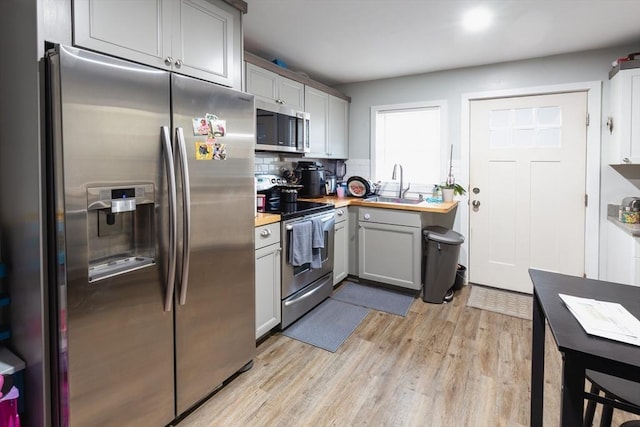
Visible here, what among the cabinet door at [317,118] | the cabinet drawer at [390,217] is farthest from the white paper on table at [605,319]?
the cabinet door at [317,118]

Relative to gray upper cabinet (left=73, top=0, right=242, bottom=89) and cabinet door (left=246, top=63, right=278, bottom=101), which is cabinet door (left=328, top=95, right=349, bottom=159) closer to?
cabinet door (left=246, top=63, right=278, bottom=101)

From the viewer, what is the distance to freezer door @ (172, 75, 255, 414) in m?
1.65

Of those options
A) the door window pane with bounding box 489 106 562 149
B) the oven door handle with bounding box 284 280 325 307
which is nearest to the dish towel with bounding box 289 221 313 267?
the oven door handle with bounding box 284 280 325 307

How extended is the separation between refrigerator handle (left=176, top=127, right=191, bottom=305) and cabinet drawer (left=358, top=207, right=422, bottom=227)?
2241mm

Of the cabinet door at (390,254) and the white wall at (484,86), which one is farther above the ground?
the white wall at (484,86)

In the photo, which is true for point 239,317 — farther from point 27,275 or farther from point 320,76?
point 320,76

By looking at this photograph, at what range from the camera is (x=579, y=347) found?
92 centimetres

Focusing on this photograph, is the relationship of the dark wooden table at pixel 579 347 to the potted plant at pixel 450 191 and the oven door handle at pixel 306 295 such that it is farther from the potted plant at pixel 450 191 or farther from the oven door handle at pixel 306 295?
the potted plant at pixel 450 191

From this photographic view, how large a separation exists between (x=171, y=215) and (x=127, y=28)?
82 cm

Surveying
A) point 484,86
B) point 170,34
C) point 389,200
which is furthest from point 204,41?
point 484,86

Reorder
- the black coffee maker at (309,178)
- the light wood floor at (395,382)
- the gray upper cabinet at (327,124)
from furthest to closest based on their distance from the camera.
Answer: the black coffee maker at (309,178)
the gray upper cabinet at (327,124)
the light wood floor at (395,382)

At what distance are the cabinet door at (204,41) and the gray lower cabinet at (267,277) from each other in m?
0.98

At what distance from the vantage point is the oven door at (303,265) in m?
2.58

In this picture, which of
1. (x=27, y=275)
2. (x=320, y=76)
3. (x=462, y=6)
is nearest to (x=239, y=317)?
(x=27, y=275)
